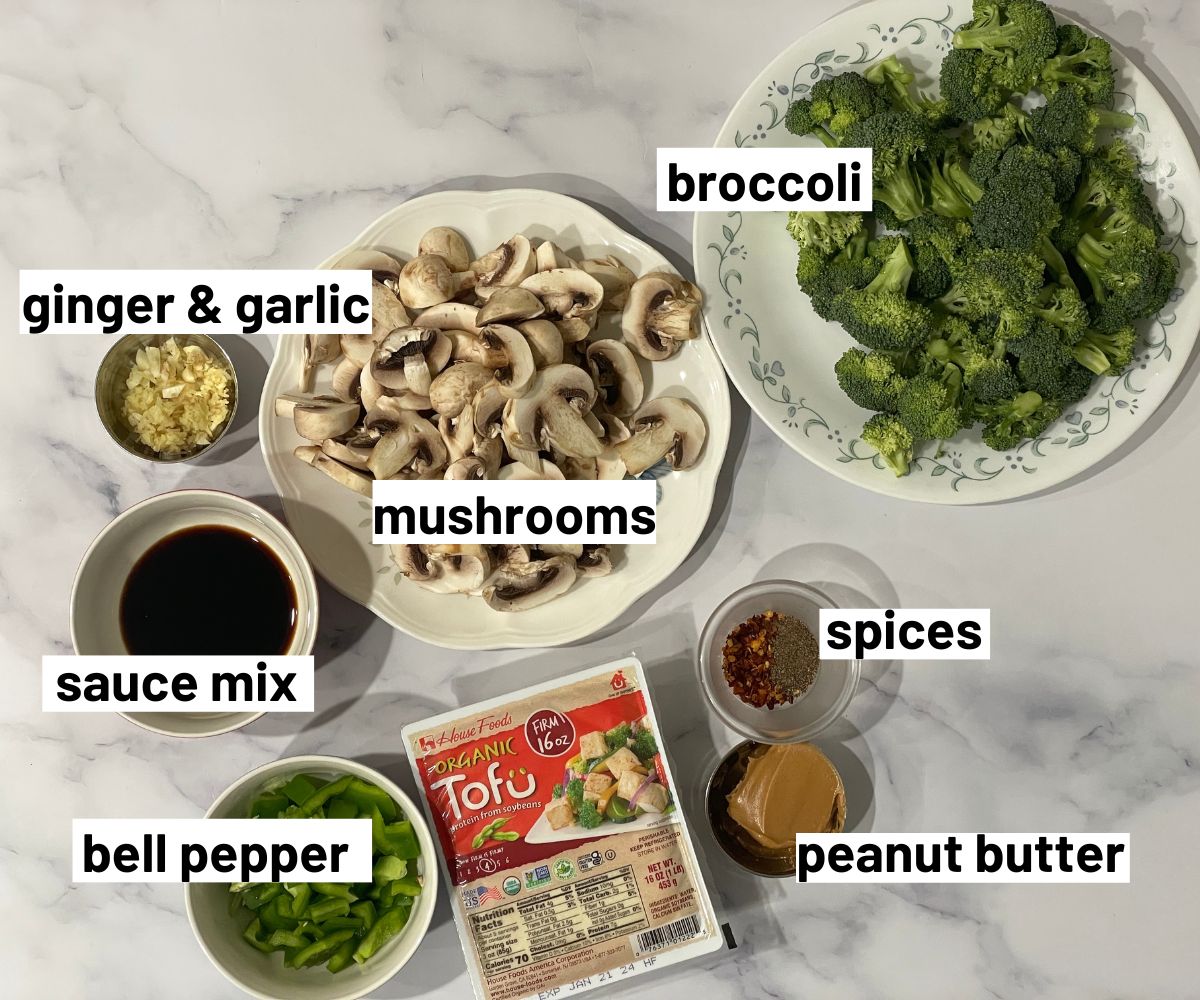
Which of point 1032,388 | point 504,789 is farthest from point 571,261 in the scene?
point 504,789

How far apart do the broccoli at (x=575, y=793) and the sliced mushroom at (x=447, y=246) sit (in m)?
1.03

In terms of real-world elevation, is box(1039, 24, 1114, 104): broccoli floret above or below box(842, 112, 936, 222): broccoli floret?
above

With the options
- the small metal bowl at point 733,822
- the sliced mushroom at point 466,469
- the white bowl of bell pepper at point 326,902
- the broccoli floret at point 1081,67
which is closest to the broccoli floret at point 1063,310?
the broccoli floret at point 1081,67

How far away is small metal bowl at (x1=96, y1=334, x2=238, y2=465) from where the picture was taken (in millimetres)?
1812

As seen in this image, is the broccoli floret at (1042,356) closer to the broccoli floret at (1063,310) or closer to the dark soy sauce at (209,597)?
the broccoli floret at (1063,310)

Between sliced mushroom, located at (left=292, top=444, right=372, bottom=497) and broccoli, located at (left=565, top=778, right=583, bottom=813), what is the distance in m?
0.70

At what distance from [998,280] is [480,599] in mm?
1140

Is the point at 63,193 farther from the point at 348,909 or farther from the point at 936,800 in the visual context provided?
the point at 936,800

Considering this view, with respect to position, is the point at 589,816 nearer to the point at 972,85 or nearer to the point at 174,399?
the point at 174,399

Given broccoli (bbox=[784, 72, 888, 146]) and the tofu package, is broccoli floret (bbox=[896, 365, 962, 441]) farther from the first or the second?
the tofu package

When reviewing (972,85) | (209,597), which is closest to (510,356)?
(209,597)

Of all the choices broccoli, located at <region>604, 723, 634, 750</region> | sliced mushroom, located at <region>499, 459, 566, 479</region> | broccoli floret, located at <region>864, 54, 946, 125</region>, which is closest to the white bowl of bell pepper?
broccoli, located at <region>604, 723, 634, 750</region>

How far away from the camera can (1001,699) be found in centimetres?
199

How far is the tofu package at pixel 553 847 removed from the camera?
5.96ft
